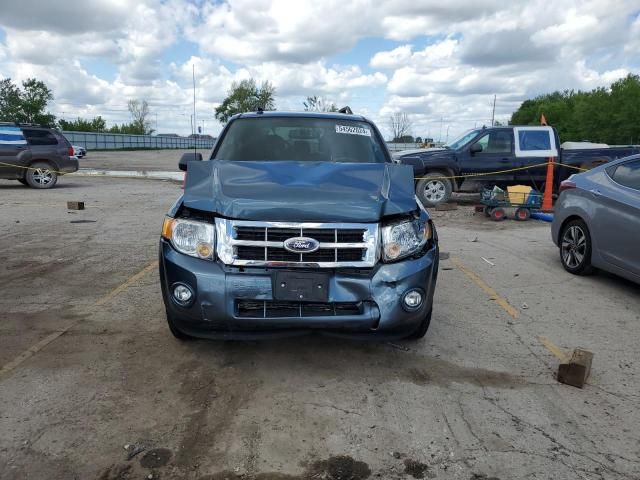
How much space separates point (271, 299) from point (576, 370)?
2.06 metres

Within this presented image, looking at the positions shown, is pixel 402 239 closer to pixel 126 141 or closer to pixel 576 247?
pixel 576 247

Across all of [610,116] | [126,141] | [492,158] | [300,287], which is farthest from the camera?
[126,141]

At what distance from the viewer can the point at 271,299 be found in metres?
3.38

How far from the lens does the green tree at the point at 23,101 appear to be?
55.5m

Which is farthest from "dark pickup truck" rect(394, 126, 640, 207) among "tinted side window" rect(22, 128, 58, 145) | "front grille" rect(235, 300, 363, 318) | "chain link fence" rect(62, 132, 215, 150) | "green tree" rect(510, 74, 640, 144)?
"green tree" rect(510, 74, 640, 144)

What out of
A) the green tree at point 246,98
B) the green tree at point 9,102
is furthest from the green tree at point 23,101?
the green tree at point 246,98

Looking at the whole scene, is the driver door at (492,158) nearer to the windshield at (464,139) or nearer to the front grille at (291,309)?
the windshield at (464,139)

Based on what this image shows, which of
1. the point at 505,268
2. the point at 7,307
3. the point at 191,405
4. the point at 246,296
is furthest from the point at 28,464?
the point at 505,268

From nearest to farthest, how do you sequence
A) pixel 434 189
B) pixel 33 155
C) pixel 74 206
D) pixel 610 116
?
pixel 74 206
pixel 434 189
pixel 33 155
pixel 610 116

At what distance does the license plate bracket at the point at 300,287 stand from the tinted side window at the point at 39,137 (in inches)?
598

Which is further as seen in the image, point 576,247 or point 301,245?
point 576,247

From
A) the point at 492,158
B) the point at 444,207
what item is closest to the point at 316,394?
the point at 444,207

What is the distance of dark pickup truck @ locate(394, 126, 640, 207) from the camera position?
13.2 meters

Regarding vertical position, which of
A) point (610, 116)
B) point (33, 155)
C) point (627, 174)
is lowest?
point (33, 155)
